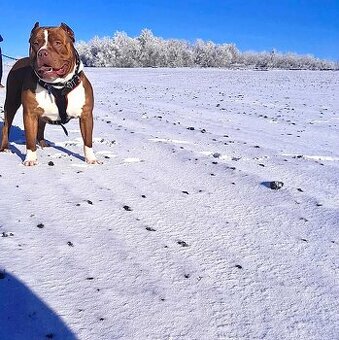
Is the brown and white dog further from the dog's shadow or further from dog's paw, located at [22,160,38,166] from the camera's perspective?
the dog's shadow

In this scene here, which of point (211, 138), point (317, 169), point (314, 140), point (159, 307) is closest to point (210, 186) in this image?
point (317, 169)

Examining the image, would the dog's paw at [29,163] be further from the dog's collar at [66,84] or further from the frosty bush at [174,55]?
the frosty bush at [174,55]

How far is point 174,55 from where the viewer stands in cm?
5872

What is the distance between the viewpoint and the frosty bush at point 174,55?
57250 mm

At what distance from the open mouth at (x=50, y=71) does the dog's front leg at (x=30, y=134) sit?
59cm

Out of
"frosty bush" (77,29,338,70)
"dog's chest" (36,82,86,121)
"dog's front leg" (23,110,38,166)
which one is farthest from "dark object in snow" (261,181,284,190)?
"frosty bush" (77,29,338,70)

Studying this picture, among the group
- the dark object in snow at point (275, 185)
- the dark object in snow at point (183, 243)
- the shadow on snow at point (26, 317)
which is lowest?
the shadow on snow at point (26, 317)

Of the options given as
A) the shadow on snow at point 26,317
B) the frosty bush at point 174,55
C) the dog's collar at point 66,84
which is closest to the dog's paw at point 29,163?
the dog's collar at point 66,84

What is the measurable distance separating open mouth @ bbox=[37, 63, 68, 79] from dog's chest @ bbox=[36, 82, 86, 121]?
0.30 meters

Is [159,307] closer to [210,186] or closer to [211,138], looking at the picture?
[210,186]

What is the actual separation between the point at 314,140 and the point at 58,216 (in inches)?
179

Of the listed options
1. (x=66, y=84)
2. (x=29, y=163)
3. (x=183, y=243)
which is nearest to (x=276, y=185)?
(x=183, y=243)

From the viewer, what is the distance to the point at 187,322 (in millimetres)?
1860

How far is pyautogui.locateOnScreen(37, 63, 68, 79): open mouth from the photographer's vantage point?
12.9ft
